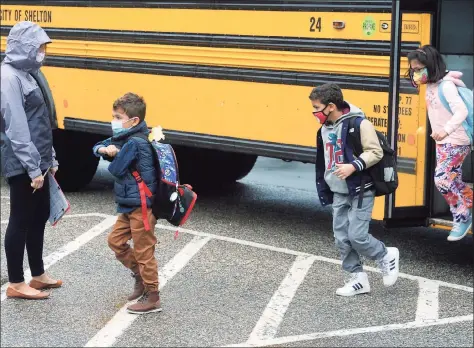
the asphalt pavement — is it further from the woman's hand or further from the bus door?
the woman's hand

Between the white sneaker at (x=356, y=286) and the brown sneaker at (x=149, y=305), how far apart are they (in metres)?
1.01

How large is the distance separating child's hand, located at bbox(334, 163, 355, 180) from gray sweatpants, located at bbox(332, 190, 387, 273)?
209 mm

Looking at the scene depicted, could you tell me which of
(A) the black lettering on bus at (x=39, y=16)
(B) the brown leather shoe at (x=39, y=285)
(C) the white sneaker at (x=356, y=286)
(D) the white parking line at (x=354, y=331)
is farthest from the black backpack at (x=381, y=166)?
(A) the black lettering on bus at (x=39, y=16)

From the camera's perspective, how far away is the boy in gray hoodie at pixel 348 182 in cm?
→ 559

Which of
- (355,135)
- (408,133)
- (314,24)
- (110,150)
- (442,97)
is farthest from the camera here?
(314,24)

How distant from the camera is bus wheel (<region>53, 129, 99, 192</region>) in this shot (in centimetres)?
877

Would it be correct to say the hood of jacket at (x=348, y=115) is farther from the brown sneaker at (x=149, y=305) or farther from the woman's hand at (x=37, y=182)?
the woman's hand at (x=37, y=182)

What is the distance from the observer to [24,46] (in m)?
5.52

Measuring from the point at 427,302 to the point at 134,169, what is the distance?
168 centimetres

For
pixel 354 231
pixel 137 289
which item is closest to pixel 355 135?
pixel 354 231

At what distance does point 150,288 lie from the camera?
5.41 m

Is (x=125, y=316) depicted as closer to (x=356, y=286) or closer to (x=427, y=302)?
(x=356, y=286)

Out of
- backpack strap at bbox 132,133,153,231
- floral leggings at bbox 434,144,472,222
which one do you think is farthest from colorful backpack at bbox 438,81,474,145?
backpack strap at bbox 132,133,153,231

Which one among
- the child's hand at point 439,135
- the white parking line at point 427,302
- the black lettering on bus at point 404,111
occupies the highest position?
the black lettering on bus at point 404,111
